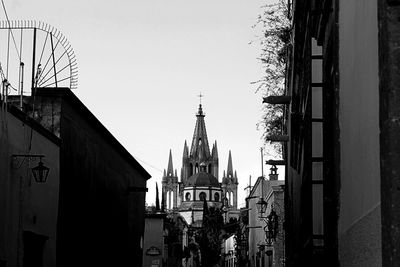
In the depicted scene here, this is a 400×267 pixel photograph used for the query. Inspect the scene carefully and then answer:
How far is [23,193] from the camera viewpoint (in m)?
14.8

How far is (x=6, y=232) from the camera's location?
1384 cm

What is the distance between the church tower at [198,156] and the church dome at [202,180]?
6.90 metres

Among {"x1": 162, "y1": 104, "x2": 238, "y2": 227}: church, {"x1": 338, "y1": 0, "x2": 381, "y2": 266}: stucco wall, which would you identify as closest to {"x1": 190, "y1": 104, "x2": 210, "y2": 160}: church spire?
{"x1": 162, "y1": 104, "x2": 238, "y2": 227}: church

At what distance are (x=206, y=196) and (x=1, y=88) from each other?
165513 millimetres

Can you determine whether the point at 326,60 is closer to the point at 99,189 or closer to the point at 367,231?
the point at 367,231

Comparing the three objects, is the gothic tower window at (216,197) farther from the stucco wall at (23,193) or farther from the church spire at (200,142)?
the stucco wall at (23,193)

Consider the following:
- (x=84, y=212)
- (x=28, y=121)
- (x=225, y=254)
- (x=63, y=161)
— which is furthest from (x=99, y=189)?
(x=225, y=254)

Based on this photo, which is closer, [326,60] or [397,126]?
[397,126]

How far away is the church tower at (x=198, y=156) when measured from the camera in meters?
190

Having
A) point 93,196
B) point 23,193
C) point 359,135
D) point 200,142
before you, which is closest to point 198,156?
point 200,142

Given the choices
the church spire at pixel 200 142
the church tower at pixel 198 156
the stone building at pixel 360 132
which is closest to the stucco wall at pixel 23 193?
the stone building at pixel 360 132

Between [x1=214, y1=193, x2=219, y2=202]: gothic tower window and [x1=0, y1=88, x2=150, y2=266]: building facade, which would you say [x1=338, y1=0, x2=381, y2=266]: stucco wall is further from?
[x1=214, y1=193, x2=219, y2=202]: gothic tower window

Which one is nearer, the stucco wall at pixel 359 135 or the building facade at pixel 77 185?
the stucco wall at pixel 359 135

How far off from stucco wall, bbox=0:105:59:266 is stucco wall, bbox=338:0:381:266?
8.29 meters
